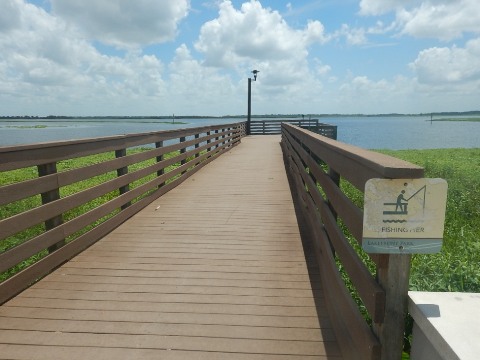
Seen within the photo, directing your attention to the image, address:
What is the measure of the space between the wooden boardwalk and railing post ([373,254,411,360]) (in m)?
0.82

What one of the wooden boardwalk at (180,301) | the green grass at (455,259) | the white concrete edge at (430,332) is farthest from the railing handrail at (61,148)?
the green grass at (455,259)

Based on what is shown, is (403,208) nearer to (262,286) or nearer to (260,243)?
(262,286)

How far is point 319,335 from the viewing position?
2645 millimetres

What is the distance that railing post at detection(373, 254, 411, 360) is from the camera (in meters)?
1.60

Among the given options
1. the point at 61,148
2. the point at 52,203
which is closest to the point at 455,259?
the point at 52,203

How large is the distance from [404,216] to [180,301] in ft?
6.89

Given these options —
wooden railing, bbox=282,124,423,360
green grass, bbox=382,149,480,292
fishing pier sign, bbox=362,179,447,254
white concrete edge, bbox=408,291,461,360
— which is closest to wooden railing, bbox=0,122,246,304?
wooden railing, bbox=282,124,423,360

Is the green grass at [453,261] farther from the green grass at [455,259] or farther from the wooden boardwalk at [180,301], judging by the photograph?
the wooden boardwalk at [180,301]

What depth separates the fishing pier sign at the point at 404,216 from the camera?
60.2 inches

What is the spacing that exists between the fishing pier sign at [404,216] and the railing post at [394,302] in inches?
3.1

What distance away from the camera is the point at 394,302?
1.65m

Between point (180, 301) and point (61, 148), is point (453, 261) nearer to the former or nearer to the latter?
point (180, 301)

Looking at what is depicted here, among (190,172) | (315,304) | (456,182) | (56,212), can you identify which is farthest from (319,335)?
(456,182)

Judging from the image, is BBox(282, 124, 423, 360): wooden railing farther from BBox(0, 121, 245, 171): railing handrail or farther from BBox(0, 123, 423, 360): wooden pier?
BBox(0, 121, 245, 171): railing handrail
